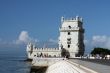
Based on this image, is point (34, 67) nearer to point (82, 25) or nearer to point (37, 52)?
point (37, 52)

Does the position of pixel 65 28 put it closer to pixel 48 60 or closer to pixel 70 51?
pixel 70 51

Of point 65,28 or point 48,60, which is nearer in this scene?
point 48,60

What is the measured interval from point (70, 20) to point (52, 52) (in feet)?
38.7

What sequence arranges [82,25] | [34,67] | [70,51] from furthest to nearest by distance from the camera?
[82,25] < [70,51] < [34,67]

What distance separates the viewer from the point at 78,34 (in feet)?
415

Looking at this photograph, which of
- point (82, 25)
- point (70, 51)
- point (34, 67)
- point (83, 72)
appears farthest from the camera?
point (82, 25)

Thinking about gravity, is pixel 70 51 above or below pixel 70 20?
below

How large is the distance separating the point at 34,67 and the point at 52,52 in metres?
38.5

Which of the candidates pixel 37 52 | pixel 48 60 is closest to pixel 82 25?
pixel 37 52

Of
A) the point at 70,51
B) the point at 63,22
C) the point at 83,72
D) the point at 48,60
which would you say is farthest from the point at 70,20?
the point at 83,72

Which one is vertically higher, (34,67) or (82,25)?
(82,25)

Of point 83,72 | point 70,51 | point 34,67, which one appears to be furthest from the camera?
point 70,51

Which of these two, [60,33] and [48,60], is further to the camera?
[60,33]

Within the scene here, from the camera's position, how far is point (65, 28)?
12619cm
